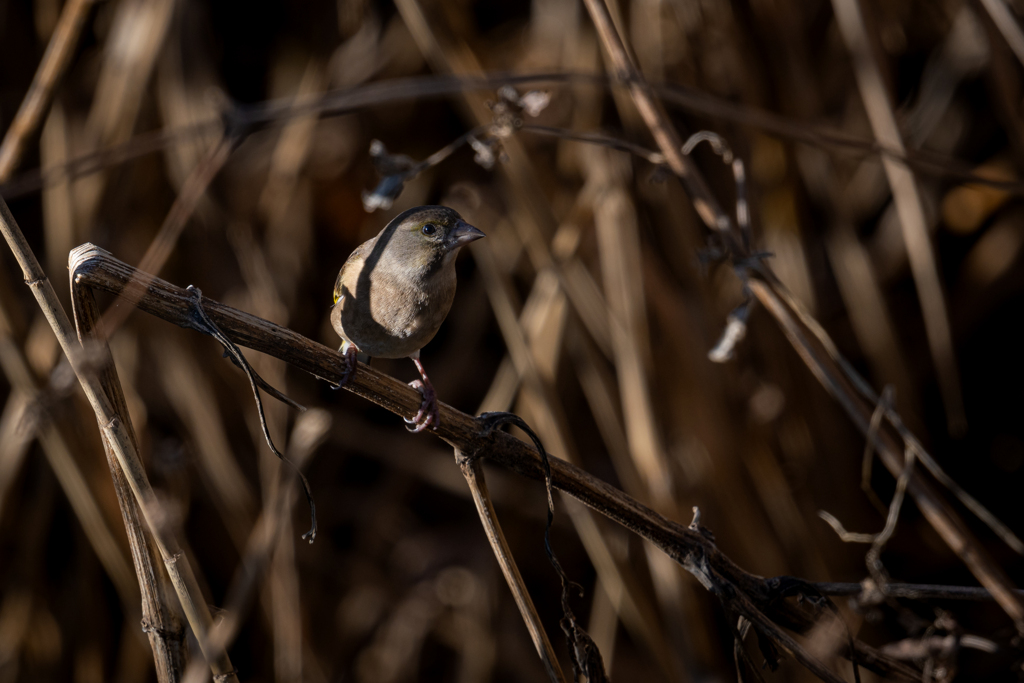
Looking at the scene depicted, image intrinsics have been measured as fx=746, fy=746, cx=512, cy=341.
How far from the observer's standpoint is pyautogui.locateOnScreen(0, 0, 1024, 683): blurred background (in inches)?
100

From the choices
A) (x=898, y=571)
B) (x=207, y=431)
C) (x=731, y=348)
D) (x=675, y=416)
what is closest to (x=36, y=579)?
(x=207, y=431)

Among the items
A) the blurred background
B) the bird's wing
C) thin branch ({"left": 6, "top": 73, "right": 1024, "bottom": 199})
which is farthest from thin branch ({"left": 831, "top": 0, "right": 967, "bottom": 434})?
the bird's wing

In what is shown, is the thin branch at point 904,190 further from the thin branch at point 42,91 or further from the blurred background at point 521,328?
the thin branch at point 42,91

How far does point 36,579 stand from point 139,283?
7.53ft

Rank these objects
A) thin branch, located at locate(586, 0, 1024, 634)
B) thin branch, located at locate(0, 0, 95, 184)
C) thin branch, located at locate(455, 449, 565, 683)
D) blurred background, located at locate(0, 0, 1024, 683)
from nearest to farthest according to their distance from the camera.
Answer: thin branch, located at locate(455, 449, 565, 683) < thin branch, located at locate(586, 0, 1024, 634) < thin branch, located at locate(0, 0, 95, 184) < blurred background, located at locate(0, 0, 1024, 683)

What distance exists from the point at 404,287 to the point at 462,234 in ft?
0.67

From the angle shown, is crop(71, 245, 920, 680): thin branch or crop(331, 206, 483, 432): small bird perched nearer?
crop(71, 245, 920, 680): thin branch

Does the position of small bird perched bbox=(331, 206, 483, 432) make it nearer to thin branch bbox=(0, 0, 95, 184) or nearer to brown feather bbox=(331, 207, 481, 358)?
brown feather bbox=(331, 207, 481, 358)

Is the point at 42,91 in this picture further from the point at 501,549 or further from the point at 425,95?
the point at 501,549

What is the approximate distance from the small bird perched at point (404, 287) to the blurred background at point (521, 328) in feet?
1.19

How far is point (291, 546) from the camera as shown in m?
2.65

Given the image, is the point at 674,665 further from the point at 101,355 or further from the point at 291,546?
the point at 101,355

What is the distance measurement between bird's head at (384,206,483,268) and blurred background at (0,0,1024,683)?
1.61 feet

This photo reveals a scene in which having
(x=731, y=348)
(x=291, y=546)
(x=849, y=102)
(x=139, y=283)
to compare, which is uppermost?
(x=849, y=102)
